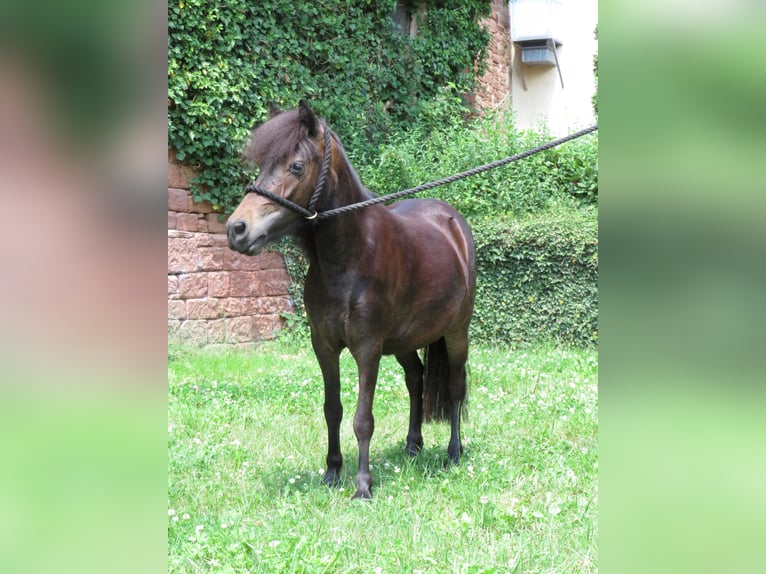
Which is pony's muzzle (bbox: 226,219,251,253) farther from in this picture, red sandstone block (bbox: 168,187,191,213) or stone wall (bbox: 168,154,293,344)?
red sandstone block (bbox: 168,187,191,213)

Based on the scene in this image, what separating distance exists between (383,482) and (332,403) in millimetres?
542

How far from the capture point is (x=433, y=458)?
451 cm

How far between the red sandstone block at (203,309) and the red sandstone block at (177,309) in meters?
0.05

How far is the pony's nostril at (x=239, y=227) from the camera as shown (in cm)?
313

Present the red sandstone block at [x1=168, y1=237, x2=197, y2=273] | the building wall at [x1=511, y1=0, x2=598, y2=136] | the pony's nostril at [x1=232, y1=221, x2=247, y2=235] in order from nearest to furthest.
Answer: the pony's nostril at [x1=232, y1=221, x2=247, y2=235], the red sandstone block at [x1=168, y1=237, x2=197, y2=273], the building wall at [x1=511, y1=0, x2=598, y2=136]

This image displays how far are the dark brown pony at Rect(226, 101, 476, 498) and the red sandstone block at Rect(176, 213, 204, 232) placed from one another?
4.23m

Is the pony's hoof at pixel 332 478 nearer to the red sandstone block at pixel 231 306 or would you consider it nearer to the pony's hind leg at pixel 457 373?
the pony's hind leg at pixel 457 373

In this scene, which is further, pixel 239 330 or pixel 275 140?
pixel 239 330

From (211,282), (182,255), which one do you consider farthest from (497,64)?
(182,255)

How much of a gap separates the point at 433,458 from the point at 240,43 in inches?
244

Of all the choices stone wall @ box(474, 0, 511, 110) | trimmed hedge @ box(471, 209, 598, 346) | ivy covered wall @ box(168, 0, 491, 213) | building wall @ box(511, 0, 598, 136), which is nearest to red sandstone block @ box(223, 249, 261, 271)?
ivy covered wall @ box(168, 0, 491, 213)

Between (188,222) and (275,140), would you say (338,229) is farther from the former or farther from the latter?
(188,222)

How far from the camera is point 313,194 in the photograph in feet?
11.3

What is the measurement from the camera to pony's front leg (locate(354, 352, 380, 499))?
3723 millimetres
